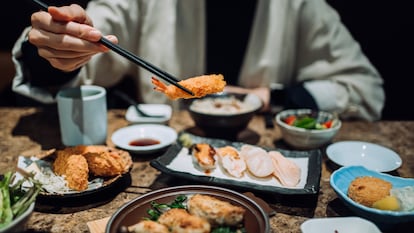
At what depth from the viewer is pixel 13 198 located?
52.3 inches

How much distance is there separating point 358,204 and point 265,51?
82.6 inches

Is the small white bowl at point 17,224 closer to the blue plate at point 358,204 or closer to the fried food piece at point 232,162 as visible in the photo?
the fried food piece at point 232,162

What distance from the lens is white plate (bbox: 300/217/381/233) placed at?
1261mm

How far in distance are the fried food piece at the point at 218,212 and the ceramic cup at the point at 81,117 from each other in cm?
93

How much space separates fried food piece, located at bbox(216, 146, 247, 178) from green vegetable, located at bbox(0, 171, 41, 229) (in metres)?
0.81

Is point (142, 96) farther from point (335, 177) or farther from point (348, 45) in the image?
point (335, 177)

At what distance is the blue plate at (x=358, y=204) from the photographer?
1.33m

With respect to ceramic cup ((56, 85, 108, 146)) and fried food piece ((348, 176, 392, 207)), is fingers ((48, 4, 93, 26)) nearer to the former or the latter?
ceramic cup ((56, 85, 108, 146))

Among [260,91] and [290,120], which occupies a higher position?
[290,120]

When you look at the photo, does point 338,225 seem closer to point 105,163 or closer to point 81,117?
point 105,163

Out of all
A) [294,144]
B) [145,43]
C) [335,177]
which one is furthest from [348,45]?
[335,177]

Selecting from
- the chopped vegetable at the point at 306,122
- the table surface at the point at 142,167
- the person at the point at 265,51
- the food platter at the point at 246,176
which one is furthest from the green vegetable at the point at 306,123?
the person at the point at 265,51

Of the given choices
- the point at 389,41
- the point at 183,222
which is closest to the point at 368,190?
the point at 183,222

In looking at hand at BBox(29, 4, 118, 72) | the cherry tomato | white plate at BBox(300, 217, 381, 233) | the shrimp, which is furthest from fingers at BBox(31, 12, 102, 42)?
the cherry tomato
